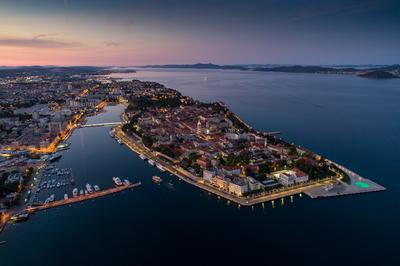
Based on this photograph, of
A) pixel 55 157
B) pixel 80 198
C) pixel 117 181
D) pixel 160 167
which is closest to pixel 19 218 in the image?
pixel 80 198

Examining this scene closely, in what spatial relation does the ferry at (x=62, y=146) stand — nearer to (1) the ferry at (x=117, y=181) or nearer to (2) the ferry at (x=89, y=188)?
(1) the ferry at (x=117, y=181)

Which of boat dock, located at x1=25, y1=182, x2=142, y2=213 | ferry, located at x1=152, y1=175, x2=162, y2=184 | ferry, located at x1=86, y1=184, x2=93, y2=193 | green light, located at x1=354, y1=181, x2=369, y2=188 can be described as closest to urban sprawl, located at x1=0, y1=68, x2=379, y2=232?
green light, located at x1=354, y1=181, x2=369, y2=188

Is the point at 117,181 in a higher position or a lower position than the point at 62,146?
lower

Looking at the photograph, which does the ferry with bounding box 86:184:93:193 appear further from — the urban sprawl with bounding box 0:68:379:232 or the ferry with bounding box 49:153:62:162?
the ferry with bounding box 49:153:62:162

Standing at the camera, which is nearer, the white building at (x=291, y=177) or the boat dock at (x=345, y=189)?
the boat dock at (x=345, y=189)

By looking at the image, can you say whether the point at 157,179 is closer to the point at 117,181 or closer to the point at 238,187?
the point at 117,181

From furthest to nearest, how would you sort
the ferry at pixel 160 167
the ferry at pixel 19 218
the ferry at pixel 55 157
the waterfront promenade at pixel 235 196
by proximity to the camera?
the ferry at pixel 55 157, the ferry at pixel 160 167, the waterfront promenade at pixel 235 196, the ferry at pixel 19 218

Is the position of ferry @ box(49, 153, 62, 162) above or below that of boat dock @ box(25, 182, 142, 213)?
above

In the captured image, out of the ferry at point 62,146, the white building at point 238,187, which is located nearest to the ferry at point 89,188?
the white building at point 238,187

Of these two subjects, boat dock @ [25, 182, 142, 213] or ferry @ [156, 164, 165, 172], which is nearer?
boat dock @ [25, 182, 142, 213]

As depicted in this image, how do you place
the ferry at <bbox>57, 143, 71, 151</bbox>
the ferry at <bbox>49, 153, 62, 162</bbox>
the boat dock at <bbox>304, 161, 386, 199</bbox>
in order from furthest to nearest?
the ferry at <bbox>57, 143, 71, 151</bbox>, the ferry at <bbox>49, 153, 62, 162</bbox>, the boat dock at <bbox>304, 161, 386, 199</bbox>

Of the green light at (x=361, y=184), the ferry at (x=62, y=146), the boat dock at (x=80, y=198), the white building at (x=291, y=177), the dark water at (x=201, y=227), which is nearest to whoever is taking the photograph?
the dark water at (x=201, y=227)

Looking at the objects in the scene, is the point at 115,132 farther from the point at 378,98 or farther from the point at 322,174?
the point at 378,98
